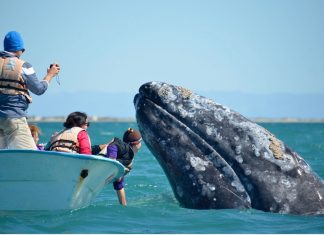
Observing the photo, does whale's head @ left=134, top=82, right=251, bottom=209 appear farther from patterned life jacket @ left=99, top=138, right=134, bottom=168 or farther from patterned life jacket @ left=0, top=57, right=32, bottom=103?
patterned life jacket @ left=0, top=57, right=32, bottom=103

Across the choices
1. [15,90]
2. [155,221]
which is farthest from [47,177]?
[155,221]

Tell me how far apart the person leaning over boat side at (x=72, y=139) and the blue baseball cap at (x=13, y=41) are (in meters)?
1.13

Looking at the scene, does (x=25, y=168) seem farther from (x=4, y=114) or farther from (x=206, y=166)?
(x=206, y=166)

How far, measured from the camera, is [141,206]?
10.8 m

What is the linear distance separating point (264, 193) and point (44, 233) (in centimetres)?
252

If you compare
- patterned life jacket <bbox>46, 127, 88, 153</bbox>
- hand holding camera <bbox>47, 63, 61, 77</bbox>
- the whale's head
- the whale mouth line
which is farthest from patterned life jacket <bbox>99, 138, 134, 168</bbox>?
hand holding camera <bbox>47, 63, 61, 77</bbox>

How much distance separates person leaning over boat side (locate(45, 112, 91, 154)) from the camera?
10.0m

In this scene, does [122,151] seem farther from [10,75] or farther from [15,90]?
[10,75]

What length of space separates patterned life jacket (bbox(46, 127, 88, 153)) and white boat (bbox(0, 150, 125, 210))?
0.45 m

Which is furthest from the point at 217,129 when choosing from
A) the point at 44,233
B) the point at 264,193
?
the point at 44,233

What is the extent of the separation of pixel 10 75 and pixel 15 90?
0.60ft

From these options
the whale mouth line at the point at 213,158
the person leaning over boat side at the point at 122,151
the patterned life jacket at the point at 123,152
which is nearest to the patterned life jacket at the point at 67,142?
the person leaning over boat side at the point at 122,151

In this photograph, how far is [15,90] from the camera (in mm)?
9523

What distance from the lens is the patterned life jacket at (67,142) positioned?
10000mm
